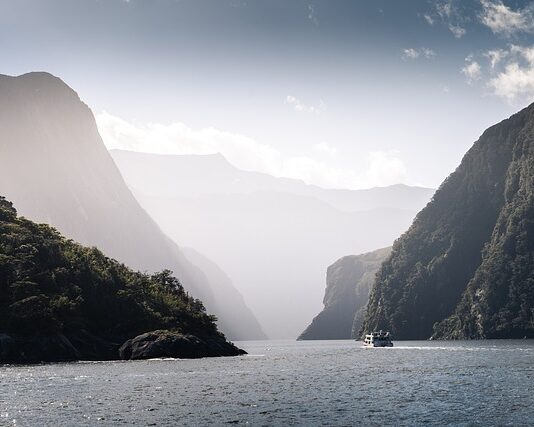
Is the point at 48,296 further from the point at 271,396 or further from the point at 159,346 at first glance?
the point at 271,396

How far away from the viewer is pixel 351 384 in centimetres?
10281

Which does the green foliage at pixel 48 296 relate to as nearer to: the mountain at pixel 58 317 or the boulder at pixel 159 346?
the mountain at pixel 58 317

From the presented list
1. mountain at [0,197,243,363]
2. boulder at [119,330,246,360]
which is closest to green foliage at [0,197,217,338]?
mountain at [0,197,243,363]

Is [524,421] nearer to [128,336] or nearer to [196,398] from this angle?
[196,398]

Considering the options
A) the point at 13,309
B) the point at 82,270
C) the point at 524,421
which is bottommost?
the point at 524,421

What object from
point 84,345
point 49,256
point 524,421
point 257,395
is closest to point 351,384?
point 257,395

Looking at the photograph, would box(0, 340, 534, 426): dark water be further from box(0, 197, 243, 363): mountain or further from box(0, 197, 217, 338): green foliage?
box(0, 197, 217, 338): green foliage

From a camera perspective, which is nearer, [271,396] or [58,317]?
[271,396]

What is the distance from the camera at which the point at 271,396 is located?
288ft

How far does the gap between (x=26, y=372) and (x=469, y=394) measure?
3194 inches

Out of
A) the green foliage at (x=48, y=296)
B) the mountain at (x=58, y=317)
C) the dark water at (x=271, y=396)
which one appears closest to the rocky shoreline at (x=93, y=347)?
the mountain at (x=58, y=317)

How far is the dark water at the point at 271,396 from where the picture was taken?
68.1m

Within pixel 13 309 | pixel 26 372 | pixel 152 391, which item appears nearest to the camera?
pixel 152 391

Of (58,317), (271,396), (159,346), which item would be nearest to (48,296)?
(58,317)
